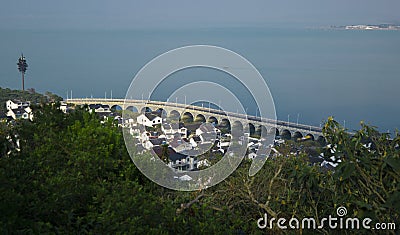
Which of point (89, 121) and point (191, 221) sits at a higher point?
point (89, 121)

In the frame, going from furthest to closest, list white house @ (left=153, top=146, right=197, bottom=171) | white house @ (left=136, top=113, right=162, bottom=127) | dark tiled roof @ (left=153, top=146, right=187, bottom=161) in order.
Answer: white house @ (left=136, top=113, right=162, bottom=127) < dark tiled roof @ (left=153, top=146, right=187, bottom=161) < white house @ (left=153, top=146, right=197, bottom=171)

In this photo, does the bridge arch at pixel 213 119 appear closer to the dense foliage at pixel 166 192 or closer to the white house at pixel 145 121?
the white house at pixel 145 121

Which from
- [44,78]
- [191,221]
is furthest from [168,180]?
[44,78]

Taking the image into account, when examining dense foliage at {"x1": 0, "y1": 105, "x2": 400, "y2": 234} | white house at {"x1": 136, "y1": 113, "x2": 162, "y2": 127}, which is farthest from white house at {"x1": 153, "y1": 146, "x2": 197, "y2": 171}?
white house at {"x1": 136, "y1": 113, "x2": 162, "y2": 127}

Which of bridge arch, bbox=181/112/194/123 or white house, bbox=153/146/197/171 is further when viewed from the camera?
bridge arch, bbox=181/112/194/123

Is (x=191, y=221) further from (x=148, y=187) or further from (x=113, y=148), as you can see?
(x=113, y=148)

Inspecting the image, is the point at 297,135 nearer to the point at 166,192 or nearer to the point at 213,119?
the point at 213,119

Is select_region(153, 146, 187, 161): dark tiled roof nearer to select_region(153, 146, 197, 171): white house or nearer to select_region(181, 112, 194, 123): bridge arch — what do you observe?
select_region(153, 146, 197, 171): white house

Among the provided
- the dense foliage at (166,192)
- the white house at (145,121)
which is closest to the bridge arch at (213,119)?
the white house at (145,121)

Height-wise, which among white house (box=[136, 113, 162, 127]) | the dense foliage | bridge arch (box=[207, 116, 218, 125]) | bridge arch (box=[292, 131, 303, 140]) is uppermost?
white house (box=[136, 113, 162, 127])
